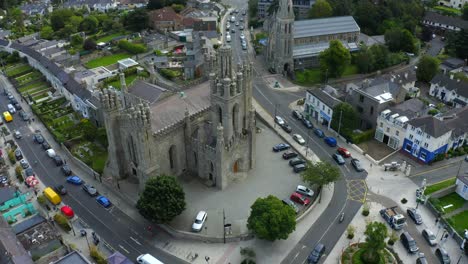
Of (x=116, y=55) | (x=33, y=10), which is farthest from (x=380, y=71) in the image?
(x=33, y=10)

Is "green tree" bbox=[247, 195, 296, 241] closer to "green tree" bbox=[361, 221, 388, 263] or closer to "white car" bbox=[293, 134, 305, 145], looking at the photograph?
"green tree" bbox=[361, 221, 388, 263]

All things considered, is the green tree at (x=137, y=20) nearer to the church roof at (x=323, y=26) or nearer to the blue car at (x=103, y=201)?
the church roof at (x=323, y=26)

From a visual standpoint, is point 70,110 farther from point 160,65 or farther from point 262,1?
point 262,1

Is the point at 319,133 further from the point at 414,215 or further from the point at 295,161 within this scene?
the point at 414,215

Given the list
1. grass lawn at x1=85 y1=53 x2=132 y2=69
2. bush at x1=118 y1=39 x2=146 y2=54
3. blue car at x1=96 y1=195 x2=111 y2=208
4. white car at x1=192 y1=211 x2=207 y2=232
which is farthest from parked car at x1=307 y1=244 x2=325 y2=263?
bush at x1=118 y1=39 x2=146 y2=54

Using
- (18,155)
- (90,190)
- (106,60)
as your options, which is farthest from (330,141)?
(106,60)

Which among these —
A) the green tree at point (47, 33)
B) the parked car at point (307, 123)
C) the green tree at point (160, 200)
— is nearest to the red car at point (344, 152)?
the parked car at point (307, 123)
